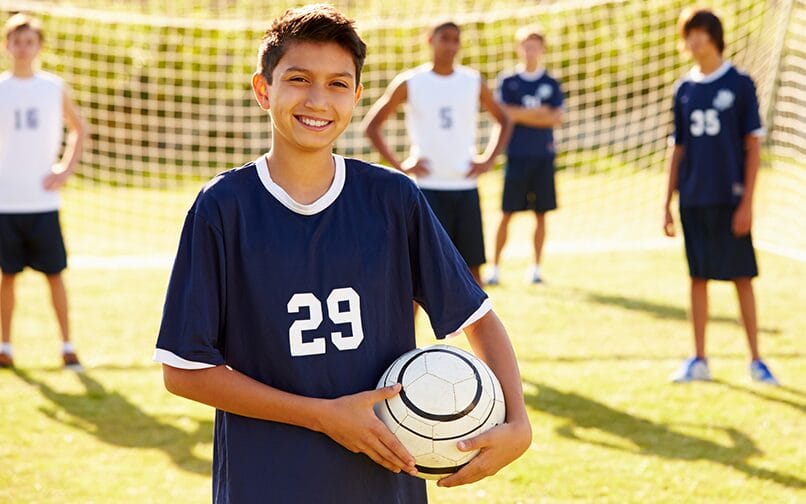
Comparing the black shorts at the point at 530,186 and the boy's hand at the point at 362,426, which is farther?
the black shorts at the point at 530,186

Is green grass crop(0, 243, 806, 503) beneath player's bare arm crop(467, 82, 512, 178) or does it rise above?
beneath

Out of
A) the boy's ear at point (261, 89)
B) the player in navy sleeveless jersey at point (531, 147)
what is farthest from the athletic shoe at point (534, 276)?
the boy's ear at point (261, 89)

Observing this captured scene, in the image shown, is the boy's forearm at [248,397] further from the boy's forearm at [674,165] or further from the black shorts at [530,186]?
the black shorts at [530,186]

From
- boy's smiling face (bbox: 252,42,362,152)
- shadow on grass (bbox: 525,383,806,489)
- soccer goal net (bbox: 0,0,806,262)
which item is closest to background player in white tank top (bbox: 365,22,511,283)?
shadow on grass (bbox: 525,383,806,489)

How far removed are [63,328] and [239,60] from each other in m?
7.65

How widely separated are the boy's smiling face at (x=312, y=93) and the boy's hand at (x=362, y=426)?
0.47 m

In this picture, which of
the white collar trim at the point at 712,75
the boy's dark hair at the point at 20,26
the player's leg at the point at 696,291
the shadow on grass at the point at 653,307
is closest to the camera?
the white collar trim at the point at 712,75

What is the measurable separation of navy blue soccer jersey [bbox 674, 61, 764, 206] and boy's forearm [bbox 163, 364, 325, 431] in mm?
3972

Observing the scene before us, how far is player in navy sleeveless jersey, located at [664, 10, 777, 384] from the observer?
548cm

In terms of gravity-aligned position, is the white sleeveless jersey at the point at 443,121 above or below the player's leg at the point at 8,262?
above

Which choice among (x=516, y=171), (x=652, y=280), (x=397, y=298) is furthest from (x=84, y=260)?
(x=397, y=298)

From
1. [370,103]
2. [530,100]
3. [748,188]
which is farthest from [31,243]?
[370,103]

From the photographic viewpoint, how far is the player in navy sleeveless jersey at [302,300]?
2049 mm

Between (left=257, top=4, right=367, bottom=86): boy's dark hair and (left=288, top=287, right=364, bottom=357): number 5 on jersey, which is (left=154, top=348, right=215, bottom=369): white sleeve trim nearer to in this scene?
(left=288, top=287, right=364, bottom=357): number 5 on jersey
